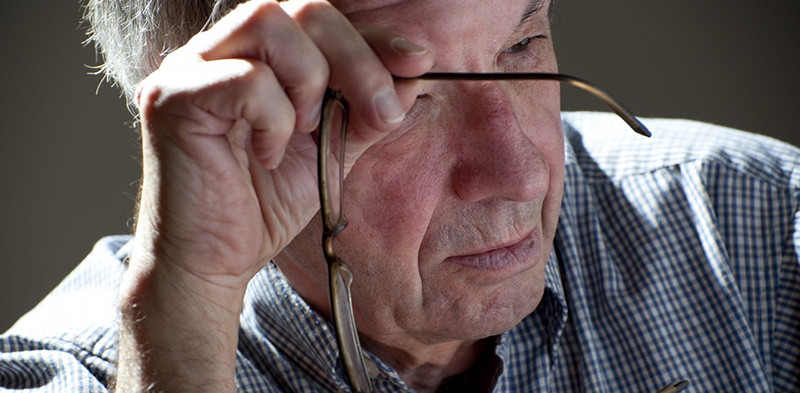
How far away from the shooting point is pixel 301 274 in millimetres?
1351

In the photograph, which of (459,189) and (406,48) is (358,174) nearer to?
(459,189)

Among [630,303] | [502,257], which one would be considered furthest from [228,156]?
[630,303]

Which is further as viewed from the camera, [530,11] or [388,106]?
[530,11]

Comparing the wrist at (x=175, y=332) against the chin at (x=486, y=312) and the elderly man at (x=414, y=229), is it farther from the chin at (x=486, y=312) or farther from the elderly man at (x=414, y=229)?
the chin at (x=486, y=312)

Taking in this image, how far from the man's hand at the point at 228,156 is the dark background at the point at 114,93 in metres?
Answer: 1.49

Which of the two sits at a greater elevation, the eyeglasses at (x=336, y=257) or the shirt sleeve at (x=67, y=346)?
the eyeglasses at (x=336, y=257)

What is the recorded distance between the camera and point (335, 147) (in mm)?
1008

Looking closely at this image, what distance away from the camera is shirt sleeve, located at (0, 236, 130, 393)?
4.27 feet

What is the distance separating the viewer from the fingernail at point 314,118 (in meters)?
0.92

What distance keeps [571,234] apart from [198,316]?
0.82 m

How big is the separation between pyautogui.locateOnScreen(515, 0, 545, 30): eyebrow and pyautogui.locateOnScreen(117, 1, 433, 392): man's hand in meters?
0.30

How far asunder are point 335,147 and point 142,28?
0.43m

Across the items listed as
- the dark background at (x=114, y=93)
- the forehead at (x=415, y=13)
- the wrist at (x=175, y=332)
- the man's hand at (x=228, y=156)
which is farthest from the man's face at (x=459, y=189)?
the dark background at (x=114, y=93)

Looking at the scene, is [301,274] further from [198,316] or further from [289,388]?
[198,316]
